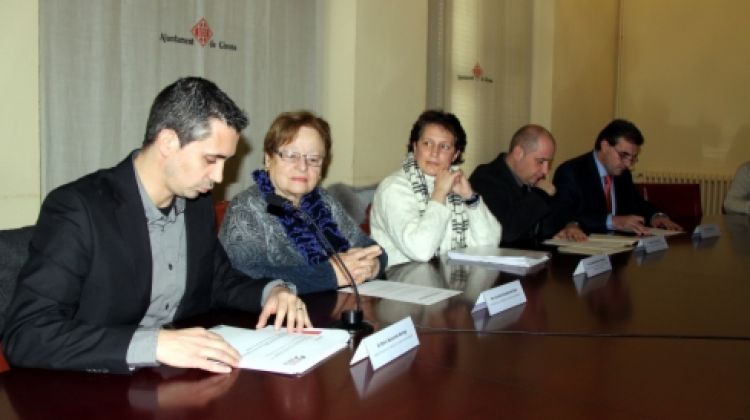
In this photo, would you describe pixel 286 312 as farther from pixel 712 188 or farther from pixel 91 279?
pixel 712 188

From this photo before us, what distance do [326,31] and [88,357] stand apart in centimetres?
340

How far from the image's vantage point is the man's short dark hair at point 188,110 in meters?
1.57

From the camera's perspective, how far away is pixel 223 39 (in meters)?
3.87

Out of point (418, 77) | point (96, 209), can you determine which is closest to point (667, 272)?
point (96, 209)

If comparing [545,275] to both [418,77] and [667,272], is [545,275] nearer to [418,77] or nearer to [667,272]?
[667,272]

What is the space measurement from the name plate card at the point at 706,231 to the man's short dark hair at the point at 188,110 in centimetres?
300

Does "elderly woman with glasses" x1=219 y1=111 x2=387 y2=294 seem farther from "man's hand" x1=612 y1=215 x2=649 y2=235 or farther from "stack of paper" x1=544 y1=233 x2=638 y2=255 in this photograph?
"man's hand" x1=612 y1=215 x2=649 y2=235

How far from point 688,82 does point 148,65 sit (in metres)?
5.66

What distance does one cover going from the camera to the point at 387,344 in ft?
4.78

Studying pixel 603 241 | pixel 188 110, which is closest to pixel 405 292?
pixel 188 110

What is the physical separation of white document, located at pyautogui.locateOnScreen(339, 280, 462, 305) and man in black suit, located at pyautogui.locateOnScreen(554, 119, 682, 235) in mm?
2130

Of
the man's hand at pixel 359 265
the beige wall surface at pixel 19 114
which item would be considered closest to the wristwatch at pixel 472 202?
the man's hand at pixel 359 265

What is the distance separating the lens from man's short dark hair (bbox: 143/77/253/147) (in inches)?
61.7

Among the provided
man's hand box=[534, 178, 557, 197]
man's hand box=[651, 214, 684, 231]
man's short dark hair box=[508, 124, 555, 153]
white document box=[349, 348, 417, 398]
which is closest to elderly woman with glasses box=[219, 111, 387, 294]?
white document box=[349, 348, 417, 398]
